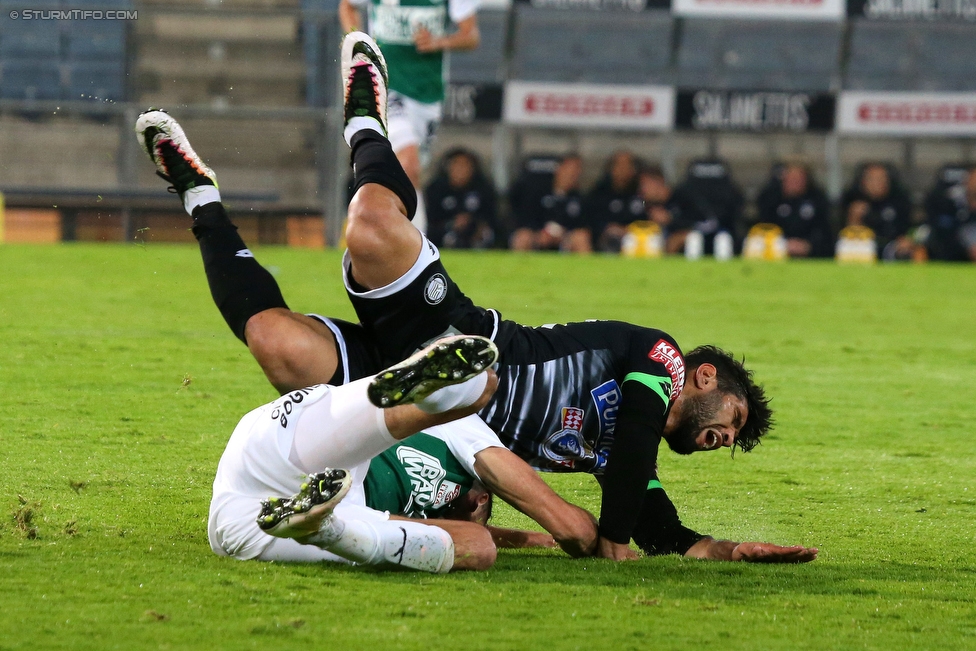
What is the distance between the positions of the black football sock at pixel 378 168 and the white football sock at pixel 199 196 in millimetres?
474

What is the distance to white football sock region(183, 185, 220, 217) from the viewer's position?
430 centimetres

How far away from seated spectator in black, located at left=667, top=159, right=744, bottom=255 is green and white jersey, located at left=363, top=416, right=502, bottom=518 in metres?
12.8

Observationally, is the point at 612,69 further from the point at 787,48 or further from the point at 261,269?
the point at 261,269

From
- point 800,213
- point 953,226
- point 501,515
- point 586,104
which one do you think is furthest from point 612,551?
point 953,226

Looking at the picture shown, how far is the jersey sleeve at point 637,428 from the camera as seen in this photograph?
10.8 feet

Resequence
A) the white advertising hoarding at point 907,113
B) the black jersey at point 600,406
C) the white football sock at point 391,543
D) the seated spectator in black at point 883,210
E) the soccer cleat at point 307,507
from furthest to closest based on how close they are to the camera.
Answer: the white advertising hoarding at point 907,113 → the seated spectator in black at point 883,210 → the black jersey at point 600,406 → the white football sock at point 391,543 → the soccer cleat at point 307,507

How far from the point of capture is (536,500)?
3.26m

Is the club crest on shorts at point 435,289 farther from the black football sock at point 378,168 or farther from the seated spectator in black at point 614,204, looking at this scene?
the seated spectator in black at point 614,204

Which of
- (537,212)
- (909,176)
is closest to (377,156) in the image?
(537,212)

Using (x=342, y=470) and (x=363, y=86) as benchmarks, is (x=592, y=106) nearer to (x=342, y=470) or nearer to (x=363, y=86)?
(x=363, y=86)

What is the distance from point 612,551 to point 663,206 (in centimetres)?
1301

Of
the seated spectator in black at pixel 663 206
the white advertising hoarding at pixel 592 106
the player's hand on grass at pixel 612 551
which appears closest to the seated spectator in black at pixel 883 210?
the seated spectator in black at pixel 663 206

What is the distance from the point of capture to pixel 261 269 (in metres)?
4.12

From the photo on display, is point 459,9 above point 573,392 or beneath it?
above
